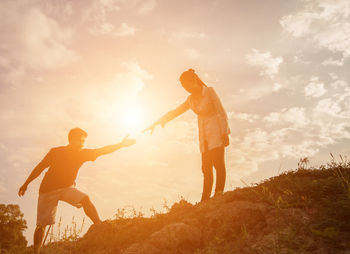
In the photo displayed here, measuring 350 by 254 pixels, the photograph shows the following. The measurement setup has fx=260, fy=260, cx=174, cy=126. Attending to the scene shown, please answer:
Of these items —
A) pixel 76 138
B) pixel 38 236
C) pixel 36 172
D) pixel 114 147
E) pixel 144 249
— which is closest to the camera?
pixel 144 249

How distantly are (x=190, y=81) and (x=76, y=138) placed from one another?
121 inches

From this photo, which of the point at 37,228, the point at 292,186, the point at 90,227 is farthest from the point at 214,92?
the point at 37,228

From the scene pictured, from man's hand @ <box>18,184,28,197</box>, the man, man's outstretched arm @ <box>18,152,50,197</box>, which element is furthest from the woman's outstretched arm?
man's hand @ <box>18,184,28,197</box>

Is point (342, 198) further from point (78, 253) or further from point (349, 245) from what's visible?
point (78, 253)

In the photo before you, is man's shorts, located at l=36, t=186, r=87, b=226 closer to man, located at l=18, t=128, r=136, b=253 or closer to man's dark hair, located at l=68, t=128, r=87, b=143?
man, located at l=18, t=128, r=136, b=253

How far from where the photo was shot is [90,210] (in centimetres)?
573

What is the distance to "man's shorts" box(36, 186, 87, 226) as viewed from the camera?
5609mm

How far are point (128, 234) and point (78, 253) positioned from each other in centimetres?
101

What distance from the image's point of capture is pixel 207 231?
4.10 m

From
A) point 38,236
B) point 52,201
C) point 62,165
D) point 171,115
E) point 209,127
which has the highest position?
point 171,115

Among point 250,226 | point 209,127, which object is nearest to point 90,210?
point 209,127

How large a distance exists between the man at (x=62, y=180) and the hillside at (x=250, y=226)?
0.48 m

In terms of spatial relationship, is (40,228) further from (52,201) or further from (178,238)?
(178,238)

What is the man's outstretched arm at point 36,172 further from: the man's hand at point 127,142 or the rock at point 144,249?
the rock at point 144,249
